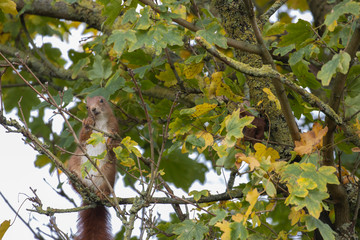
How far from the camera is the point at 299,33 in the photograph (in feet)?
6.57

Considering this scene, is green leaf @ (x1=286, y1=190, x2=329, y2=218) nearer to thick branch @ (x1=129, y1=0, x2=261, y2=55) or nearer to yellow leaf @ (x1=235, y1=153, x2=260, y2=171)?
yellow leaf @ (x1=235, y1=153, x2=260, y2=171)

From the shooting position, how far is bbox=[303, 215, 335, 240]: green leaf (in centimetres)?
178

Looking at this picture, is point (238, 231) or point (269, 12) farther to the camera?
point (269, 12)

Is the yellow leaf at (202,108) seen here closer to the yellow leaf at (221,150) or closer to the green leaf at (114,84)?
the yellow leaf at (221,150)

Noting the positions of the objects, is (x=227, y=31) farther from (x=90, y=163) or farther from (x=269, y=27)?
(x=90, y=163)

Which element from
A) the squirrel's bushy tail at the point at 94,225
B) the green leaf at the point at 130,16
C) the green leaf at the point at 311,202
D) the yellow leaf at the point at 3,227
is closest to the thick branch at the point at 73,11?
the squirrel's bushy tail at the point at 94,225

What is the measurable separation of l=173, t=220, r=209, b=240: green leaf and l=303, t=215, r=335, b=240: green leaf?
43 centimetres

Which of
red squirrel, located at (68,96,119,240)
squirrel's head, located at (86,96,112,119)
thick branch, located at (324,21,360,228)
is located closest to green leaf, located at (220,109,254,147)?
thick branch, located at (324,21,360,228)

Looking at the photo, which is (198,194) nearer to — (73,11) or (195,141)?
(195,141)

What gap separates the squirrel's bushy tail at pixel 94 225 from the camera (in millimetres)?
2906

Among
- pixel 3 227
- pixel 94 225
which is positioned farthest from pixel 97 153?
pixel 3 227

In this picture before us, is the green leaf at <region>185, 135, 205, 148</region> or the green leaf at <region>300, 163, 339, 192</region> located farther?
the green leaf at <region>185, 135, 205, 148</region>

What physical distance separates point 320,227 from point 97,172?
5.81ft

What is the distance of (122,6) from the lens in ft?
Result: 7.09
